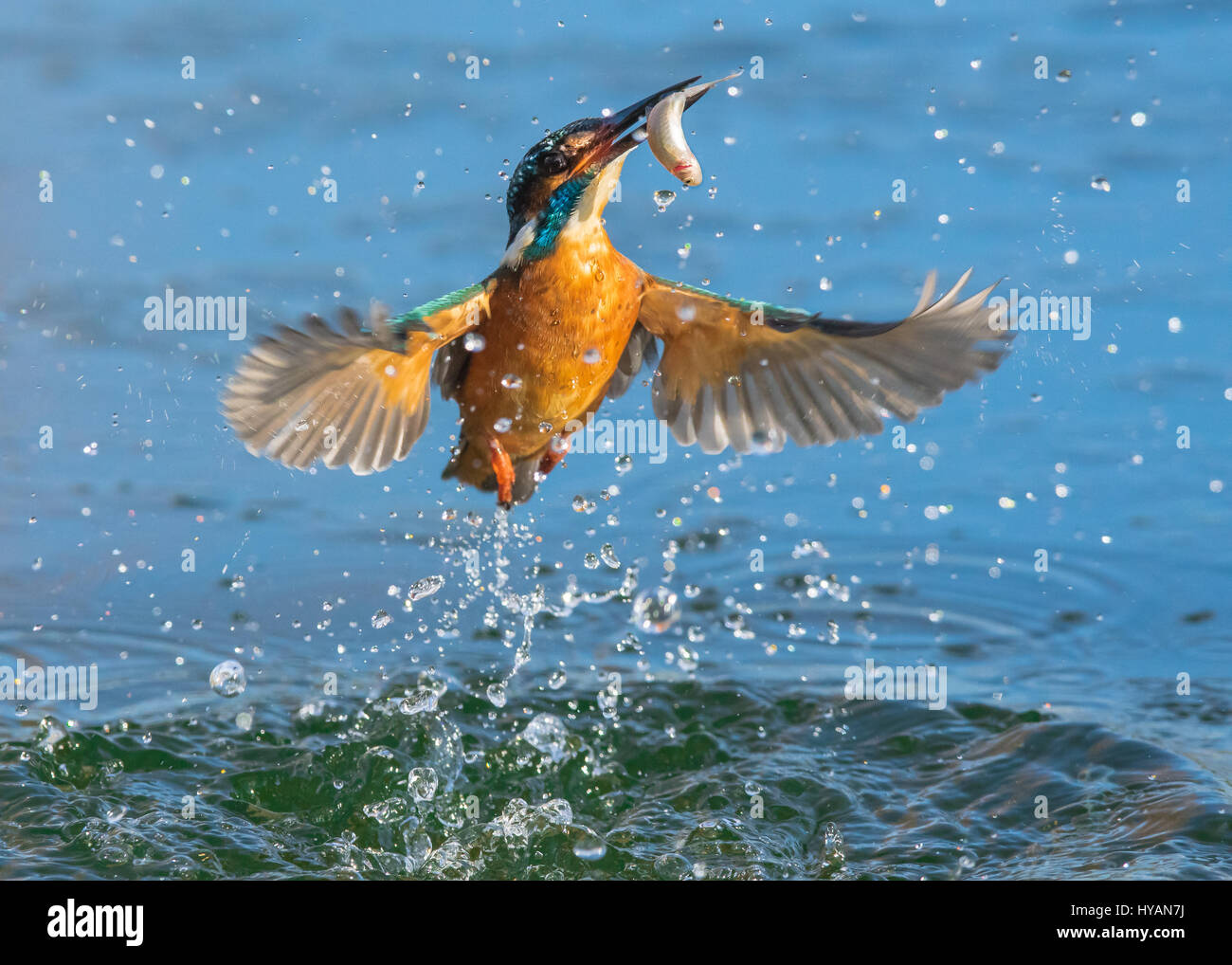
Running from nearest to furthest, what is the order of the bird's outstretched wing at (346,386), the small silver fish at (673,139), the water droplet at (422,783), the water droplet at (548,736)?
the small silver fish at (673,139)
the bird's outstretched wing at (346,386)
the water droplet at (422,783)
the water droplet at (548,736)

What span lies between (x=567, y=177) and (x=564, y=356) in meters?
0.42

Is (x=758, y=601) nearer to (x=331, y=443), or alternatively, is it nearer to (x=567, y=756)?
(x=567, y=756)

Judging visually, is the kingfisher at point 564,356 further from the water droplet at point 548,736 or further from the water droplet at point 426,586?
the water droplet at point 548,736

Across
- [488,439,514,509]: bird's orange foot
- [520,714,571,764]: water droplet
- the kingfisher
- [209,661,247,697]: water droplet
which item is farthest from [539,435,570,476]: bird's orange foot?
[209,661,247,697]: water droplet

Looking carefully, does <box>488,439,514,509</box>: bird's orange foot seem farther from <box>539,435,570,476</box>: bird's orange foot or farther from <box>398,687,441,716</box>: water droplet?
<box>398,687,441,716</box>: water droplet

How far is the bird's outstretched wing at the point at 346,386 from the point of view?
111 inches

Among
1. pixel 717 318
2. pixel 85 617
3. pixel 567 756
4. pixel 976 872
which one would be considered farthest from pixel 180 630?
pixel 976 872

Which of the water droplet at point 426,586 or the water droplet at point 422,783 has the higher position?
the water droplet at point 426,586

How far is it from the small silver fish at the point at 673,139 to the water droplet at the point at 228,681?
90.6 inches

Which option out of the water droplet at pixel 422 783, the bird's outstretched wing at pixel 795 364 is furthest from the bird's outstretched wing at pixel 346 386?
the water droplet at pixel 422 783

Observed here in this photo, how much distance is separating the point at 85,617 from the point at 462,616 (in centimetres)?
140

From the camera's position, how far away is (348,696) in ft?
13.2

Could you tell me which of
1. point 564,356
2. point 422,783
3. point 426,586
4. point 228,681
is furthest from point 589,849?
point 228,681

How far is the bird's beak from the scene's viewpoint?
278cm
